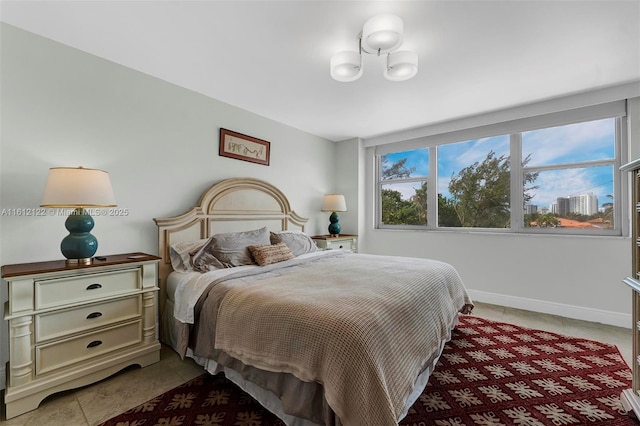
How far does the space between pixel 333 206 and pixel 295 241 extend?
1161mm

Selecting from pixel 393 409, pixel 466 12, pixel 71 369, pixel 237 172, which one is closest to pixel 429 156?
pixel 466 12

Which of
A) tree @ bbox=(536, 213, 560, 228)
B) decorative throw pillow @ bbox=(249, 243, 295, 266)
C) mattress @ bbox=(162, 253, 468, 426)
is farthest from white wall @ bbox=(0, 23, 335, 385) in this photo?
tree @ bbox=(536, 213, 560, 228)

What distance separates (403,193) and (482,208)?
113 centimetres

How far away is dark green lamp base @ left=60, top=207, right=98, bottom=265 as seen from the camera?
1815mm

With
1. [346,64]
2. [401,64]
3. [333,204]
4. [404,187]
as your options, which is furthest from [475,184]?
[346,64]

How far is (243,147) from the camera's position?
3.29 metres

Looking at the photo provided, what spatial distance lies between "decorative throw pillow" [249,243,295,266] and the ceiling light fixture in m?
1.58

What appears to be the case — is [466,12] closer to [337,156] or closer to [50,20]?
[50,20]

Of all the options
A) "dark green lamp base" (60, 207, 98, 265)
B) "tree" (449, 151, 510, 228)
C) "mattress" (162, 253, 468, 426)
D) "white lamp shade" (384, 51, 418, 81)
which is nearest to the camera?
"mattress" (162, 253, 468, 426)

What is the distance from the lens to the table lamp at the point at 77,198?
172cm

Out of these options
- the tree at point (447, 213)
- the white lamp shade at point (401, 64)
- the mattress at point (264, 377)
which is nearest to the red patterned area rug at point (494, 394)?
the mattress at point (264, 377)

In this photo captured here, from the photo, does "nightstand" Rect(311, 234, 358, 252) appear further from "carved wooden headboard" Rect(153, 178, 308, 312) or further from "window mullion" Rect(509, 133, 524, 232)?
"window mullion" Rect(509, 133, 524, 232)

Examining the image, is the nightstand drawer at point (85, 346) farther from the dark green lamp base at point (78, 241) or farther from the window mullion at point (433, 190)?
the window mullion at point (433, 190)

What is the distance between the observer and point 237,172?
326 centimetres
